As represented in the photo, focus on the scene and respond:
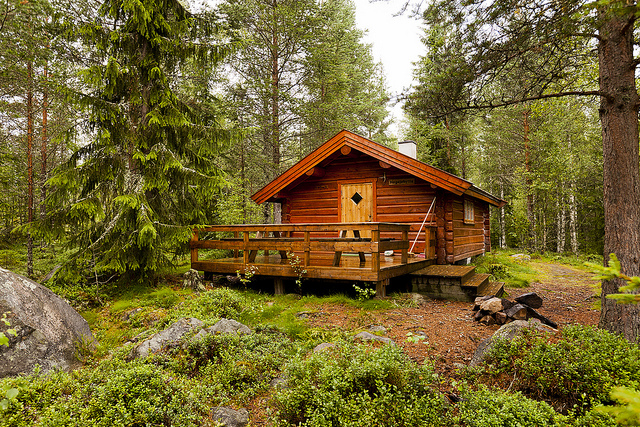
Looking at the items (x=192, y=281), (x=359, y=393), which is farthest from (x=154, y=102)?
(x=359, y=393)

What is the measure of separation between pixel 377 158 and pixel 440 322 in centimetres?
586

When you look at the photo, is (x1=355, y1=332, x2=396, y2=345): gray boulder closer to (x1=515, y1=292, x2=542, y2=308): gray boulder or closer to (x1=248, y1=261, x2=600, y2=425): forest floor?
(x1=248, y1=261, x2=600, y2=425): forest floor

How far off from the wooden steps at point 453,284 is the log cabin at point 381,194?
1231 mm

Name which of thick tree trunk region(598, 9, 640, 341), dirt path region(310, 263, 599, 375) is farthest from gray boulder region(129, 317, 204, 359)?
thick tree trunk region(598, 9, 640, 341)

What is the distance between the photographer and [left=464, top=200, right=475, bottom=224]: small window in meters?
12.7

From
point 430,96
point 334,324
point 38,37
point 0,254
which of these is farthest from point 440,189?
point 0,254

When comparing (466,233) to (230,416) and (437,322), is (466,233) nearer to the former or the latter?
(437,322)

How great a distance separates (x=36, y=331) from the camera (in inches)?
183

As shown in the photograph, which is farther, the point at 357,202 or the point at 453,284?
the point at 357,202

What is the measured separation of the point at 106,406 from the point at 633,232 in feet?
22.6

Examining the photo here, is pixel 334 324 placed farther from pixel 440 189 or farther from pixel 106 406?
pixel 440 189

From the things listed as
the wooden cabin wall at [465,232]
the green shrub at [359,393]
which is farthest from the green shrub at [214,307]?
the wooden cabin wall at [465,232]

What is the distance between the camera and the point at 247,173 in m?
21.3

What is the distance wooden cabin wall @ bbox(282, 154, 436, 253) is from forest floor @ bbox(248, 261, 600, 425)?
3.76 meters
